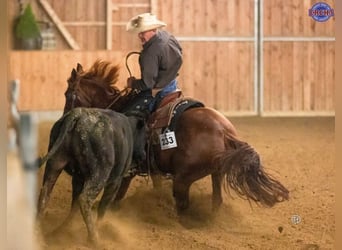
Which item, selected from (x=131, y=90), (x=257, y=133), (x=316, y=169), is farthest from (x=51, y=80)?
(x=316, y=169)

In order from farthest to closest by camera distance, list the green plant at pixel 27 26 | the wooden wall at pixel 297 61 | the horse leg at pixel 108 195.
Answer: the wooden wall at pixel 297 61 < the horse leg at pixel 108 195 < the green plant at pixel 27 26

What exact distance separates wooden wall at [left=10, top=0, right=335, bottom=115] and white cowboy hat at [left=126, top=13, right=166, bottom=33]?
22 mm

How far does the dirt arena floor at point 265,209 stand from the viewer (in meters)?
2.97

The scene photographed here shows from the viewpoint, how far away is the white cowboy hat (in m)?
2.88

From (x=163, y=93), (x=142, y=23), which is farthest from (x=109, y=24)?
(x=163, y=93)

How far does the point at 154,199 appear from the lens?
300 cm

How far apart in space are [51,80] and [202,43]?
61cm

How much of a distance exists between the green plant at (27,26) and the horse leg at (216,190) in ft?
2.96

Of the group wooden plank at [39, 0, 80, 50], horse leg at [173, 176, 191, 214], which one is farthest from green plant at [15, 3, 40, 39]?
horse leg at [173, 176, 191, 214]

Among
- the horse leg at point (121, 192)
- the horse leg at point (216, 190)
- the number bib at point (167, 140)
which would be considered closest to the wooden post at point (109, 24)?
the number bib at point (167, 140)

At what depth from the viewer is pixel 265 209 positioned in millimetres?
3035

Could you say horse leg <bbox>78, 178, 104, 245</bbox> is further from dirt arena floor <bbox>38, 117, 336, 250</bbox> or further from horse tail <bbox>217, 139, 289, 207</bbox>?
horse tail <bbox>217, 139, 289, 207</bbox>

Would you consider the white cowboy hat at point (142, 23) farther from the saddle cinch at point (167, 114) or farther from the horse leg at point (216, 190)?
the horse leg at point (216, 190)

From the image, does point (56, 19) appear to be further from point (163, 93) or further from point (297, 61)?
point (297, 61)
